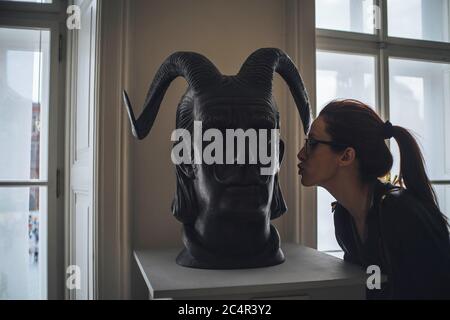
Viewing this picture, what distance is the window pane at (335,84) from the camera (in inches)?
83.0

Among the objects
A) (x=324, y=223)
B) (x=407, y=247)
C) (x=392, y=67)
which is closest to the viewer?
(x=407, y=247)

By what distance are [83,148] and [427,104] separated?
1.93 meters

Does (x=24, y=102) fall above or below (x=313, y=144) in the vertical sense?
above

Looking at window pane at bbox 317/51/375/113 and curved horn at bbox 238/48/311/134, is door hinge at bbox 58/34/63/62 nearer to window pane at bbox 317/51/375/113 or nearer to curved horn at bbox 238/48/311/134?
curved horn at bbox 238/48/311/134

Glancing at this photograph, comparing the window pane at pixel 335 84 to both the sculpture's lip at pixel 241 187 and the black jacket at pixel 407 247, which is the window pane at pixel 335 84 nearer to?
the black jacket at pixel 407 247

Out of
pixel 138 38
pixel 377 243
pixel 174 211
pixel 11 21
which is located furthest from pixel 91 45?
pixel 377 243

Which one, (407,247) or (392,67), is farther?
(392,67)

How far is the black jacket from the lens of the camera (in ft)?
3.40

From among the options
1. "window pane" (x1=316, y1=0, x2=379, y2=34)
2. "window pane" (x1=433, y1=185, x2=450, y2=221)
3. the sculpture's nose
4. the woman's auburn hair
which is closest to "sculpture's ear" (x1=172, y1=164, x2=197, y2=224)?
the sculpture's nose

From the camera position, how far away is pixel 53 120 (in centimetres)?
193

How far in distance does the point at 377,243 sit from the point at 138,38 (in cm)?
122

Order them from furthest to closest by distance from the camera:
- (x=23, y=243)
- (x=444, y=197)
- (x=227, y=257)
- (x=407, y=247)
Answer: (x=444, y=197)
(x=23, y=243)
(x=227, y=257)
(x=407, y=247)

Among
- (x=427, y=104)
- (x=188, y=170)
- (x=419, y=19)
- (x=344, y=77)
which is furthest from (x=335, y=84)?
(x=188, y=170)

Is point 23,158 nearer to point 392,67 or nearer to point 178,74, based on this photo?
point 178,74
